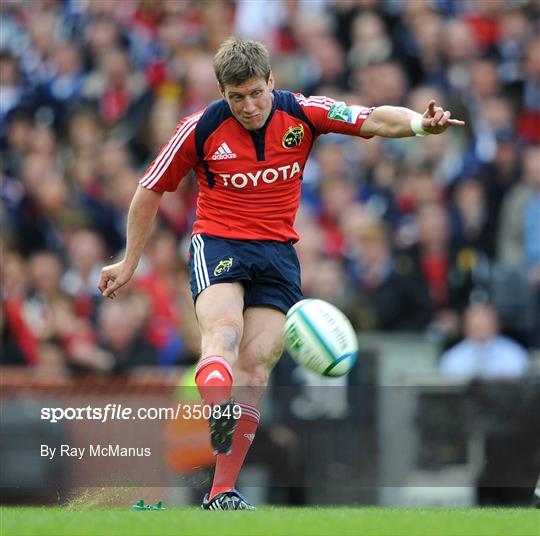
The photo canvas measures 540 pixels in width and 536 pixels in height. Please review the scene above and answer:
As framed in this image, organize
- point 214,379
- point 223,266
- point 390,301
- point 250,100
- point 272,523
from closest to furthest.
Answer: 1. point 272,523
2. point 214,379
3. point 250,100
4. point 223,266
5. point 390,301

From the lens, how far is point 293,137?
8.12 m

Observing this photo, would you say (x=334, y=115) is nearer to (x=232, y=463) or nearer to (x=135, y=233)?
(x=135, y=233)

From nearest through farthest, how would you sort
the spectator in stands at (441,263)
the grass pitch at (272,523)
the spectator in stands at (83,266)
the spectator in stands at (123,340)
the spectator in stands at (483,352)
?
the grass pitch at (272,523) < the spectator in stands at (483,352) < the spectator in stands at (441,263) < the spectator in stands at (123,340) < the spectator in stands at (83,266)

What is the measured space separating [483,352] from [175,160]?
4577 millimetres

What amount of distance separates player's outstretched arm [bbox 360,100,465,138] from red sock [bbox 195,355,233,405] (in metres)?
1.64

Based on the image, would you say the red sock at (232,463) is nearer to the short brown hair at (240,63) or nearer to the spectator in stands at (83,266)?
the short brown hair at (240,63)

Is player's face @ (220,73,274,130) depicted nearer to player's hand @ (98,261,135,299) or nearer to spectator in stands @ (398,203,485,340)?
player's hand @ (98,261,135,299)

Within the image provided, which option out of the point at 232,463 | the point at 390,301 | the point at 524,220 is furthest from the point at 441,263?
the point at 232,463

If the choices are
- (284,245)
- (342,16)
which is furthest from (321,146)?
(284,245)

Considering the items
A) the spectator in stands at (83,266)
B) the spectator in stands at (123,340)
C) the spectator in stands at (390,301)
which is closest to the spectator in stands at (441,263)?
the spectator in stands at (390,301)

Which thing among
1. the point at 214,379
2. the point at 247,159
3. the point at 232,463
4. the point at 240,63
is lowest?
the point at 232,463

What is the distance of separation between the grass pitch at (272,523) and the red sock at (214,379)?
60cm

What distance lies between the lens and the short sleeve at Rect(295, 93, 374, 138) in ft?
26.5

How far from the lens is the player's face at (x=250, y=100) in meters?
7.78
